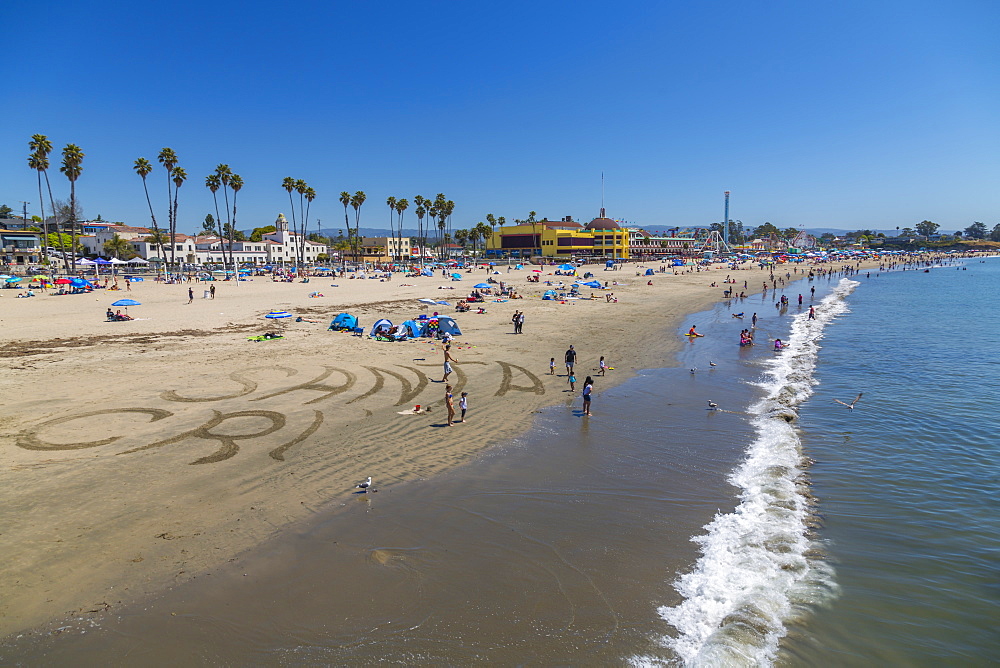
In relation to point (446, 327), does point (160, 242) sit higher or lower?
higher

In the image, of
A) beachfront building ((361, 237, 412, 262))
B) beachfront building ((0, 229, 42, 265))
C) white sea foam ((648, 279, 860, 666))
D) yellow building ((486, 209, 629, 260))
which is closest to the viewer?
white sea foam ((648, 279, 860, 666))

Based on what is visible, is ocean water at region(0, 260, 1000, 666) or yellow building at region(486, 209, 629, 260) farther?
yellow building at region(486, 209, 629, 260)

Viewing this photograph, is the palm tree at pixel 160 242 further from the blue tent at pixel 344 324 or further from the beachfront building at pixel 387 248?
the blue tent at pixel 344 324

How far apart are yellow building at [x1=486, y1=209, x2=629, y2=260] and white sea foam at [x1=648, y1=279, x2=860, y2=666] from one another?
116m

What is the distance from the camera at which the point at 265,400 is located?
15445 millimetres

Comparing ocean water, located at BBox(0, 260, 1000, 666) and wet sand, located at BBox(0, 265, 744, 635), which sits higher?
wet sand, located at BBox(0, 265, 744, 635)

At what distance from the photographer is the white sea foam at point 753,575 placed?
265 inches

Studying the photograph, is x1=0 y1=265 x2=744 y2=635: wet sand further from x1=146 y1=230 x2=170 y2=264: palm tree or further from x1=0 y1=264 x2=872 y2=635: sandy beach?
x1=146 y1=230 x2=170 y2=264: palm tree

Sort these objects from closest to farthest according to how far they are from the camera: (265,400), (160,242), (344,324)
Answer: (265,400), (344,324), (160,242)

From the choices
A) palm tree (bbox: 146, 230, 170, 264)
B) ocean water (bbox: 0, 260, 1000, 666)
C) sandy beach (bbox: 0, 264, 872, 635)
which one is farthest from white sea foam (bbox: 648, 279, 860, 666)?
palm tree (bbox: 146, 230, 170, 264)

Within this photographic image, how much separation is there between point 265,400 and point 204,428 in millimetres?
2452

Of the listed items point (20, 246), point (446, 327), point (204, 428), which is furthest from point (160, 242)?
point (204, 428)

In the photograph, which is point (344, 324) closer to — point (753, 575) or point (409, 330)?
point (409, 330)

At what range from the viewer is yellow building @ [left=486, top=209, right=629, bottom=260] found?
418ft
